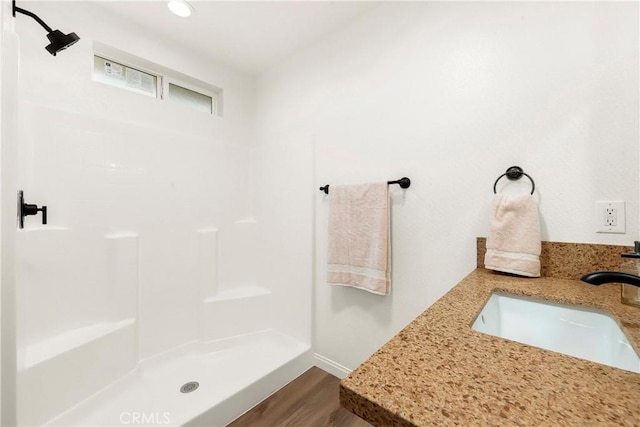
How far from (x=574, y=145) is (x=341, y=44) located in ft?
4.50

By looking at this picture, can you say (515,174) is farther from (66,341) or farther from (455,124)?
(66,341)

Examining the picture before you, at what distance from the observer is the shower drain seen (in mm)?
1463

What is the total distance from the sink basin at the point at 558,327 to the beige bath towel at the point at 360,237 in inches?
24.4

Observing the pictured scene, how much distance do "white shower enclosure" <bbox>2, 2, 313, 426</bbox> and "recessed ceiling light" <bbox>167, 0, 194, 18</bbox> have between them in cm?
35

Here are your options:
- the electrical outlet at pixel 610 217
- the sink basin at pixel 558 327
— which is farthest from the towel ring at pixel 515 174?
the sink basin at pixel 558 327

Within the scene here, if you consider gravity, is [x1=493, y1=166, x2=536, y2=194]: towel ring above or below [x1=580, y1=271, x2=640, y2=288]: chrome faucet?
above

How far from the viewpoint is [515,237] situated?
0.98 m

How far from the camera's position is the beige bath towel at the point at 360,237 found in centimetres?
140

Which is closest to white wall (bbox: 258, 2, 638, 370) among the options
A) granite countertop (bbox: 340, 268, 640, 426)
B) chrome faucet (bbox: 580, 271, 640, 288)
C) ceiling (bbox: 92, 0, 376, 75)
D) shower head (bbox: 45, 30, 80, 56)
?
ceiling (bbox: 92, 0, 376, 75)

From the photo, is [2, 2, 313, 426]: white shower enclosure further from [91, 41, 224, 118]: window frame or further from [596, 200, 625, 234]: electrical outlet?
[596, 200, 625, 234]: electrical outlet

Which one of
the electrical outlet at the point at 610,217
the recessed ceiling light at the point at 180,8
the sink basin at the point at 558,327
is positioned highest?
the recessed ceiling light at the point at 180,8

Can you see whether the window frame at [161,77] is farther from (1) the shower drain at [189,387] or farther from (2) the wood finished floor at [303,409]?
(2) the wood finished floor at [303,409]

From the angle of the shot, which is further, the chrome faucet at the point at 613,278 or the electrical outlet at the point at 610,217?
the electrical outlet at the point at 610,217

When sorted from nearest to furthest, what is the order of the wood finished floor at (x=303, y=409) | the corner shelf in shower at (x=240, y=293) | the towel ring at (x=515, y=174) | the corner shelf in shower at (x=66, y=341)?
the towel ring at (x=515, y=174) < the corner shelf in shower at (x=66, y=341) < the wood finished floor at (x=303, y=409) < the corner shelf in shower at (x=240, y=293)
